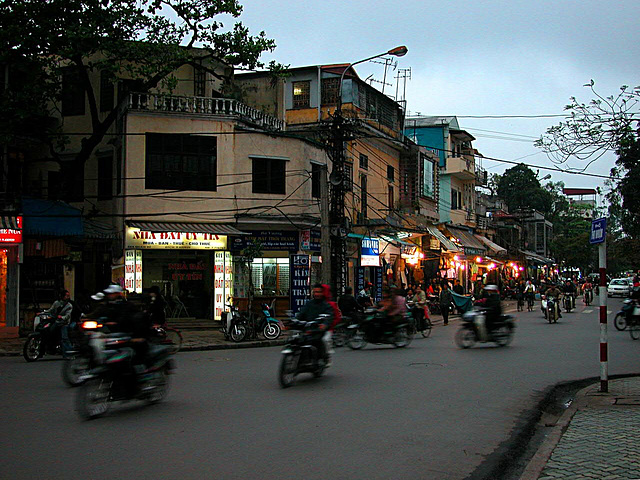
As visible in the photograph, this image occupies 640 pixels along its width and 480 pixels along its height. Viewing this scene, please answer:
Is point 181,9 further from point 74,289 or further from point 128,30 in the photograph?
point 74,289

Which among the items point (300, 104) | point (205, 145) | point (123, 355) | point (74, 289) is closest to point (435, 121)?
point (300, 104)

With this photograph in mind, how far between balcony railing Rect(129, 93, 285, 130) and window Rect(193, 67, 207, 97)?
7.44 feet

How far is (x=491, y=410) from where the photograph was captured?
9.10 meters

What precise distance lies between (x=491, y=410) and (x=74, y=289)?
20889 millimetres

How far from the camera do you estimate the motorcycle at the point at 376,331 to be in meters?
17.4

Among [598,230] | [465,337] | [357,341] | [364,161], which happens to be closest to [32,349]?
[357,341]

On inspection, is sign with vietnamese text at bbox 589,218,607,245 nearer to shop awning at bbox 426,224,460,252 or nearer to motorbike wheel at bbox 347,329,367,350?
motorbike wheel at bbox 347,329,367,350

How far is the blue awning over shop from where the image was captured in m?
22.5

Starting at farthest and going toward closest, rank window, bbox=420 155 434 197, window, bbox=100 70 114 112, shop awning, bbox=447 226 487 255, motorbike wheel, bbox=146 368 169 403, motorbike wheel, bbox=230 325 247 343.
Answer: shop awning, bbox=447 226 487 255, window, bbox=420 155 434 197, window, bbox=100 70 114 112, motorbike wheel, bbox=230 325 247 343, motorbike wheel, bbox=146 368 169 403

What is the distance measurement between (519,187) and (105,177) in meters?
62.3

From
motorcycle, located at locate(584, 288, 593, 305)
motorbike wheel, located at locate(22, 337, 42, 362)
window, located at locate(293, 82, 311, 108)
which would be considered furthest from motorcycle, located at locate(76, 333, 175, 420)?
motorcycle, located at locate(584, 288, 593, 305)

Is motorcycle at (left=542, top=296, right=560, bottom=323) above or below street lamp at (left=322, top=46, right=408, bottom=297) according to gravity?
below

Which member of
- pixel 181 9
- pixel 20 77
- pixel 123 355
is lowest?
pixel 123 355

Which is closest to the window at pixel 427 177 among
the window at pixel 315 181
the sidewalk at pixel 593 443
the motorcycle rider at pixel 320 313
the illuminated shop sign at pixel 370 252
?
the illuminated shop sign at pixel 370 252
